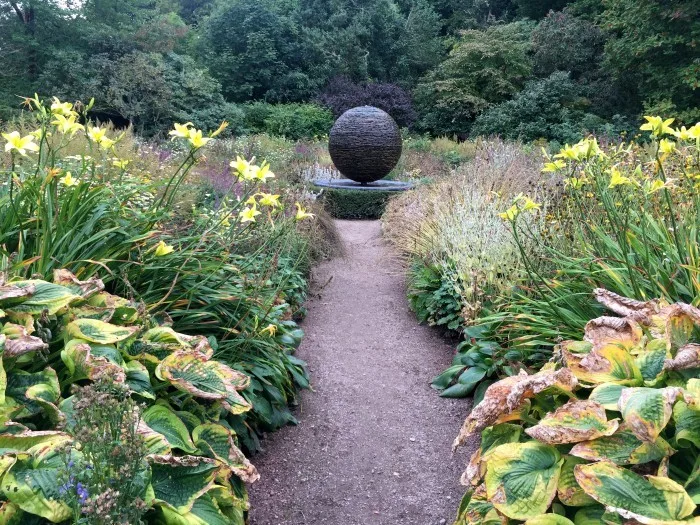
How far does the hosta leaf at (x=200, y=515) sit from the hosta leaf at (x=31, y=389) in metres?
0.49

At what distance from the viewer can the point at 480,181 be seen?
6438 millimetres

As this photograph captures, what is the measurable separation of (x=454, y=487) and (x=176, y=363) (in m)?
1.43

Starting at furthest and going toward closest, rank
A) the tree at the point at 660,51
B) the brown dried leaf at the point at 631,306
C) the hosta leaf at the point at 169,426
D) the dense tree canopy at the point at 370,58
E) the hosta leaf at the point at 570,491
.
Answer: the dense tree canopy at the point at 370,58
the tree at the point at 660,51
the brown dried leaf at the point at 631,306
the hosta leaf at the point at 169,426
the hosta leaf at the point at 570,491

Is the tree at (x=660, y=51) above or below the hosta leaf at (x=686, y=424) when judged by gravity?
above

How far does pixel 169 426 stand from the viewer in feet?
6.13

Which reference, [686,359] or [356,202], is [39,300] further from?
[356,202]

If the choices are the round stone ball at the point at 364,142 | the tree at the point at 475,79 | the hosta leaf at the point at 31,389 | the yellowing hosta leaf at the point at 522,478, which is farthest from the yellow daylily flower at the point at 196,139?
the tree at the point at 475,79

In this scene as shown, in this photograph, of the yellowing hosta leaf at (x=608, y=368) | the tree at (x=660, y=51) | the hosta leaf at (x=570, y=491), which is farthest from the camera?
the tree at (x=660, y=51)

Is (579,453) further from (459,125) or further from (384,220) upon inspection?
(459,125)

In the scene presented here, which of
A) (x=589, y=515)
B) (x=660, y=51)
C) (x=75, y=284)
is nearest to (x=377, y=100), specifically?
(x=660, y=51)

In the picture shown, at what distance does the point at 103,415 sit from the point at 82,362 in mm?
605

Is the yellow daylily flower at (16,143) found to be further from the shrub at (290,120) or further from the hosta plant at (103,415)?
the shrub at (290,120)

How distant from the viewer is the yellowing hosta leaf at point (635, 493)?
1.24 m

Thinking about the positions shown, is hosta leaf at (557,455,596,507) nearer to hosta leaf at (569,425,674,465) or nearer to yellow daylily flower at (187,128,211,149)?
hosta leaf at (569,425,674,465)
